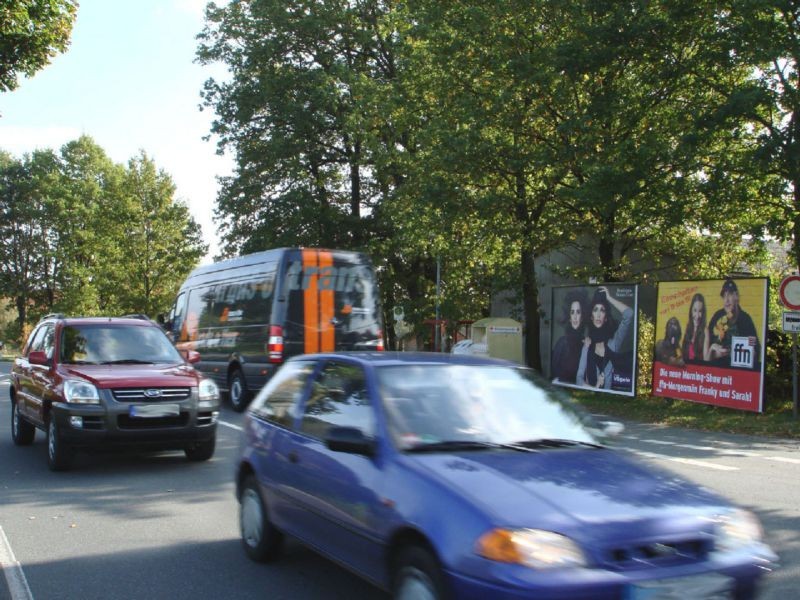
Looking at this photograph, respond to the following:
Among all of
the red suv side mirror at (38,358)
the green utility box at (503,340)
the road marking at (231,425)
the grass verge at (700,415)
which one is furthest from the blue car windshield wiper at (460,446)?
the green utility box at (503,340)

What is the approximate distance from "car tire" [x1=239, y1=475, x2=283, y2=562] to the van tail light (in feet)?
29.3

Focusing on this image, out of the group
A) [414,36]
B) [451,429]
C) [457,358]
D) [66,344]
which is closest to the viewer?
[451,429]

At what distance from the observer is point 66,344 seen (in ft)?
33.5

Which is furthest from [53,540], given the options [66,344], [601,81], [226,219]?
[226,219]

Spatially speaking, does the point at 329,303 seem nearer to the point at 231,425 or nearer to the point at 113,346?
the point at 231,425

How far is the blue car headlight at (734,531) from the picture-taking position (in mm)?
3695

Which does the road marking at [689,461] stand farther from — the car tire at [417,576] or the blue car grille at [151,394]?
the car tire at [417,576]

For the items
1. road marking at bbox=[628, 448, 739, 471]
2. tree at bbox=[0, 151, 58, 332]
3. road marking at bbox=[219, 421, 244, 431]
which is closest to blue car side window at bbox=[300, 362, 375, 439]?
road marking at bbox=[628, 448, 739, 471]

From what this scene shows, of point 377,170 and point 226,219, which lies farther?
point 226,219

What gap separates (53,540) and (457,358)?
3544mm

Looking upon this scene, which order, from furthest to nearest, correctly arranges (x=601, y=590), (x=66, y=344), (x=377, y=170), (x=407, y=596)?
(x=377, y=170), (x=66, y=344), (x=407, y=596), (x=601, y=590)

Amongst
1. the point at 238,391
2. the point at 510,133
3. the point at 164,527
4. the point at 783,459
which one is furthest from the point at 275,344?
the point at 510,133

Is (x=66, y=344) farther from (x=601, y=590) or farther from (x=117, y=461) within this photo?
(x=601, y=590)

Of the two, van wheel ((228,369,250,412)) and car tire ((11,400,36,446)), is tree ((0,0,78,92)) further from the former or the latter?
car tire ((11,400,36,446))
